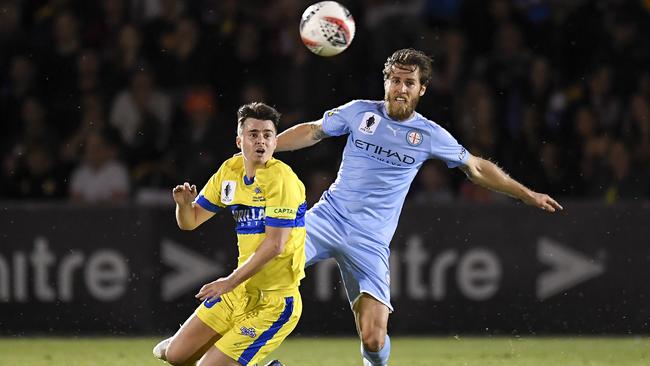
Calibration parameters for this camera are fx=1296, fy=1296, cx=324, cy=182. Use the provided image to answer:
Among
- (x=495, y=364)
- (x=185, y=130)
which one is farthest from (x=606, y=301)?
(x=185, y=130)

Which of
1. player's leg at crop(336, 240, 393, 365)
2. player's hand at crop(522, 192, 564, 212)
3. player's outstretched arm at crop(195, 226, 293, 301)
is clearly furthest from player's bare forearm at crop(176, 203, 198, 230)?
player's hand at crop(522, 192, 564, 212)

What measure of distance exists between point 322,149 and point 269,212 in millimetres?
5193

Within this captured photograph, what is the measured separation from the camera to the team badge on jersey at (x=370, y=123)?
26.8 ft

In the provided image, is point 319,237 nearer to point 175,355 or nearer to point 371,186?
point 371,186

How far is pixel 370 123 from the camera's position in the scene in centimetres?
817

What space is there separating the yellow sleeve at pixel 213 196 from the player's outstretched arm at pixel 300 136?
91cm

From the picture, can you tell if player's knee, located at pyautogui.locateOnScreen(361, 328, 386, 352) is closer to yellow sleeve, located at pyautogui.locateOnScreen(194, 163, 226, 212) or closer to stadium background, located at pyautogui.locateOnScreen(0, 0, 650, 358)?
yellow sleeve, located at pyautogui.locateOnScreen(194, 163, 226, 212)

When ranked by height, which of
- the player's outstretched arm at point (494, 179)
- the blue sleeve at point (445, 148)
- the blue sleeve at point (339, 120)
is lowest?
the player's outstretched arm at point (494, 179)

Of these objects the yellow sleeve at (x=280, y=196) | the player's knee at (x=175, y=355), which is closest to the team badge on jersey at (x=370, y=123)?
the yellow sleeve at (x=280, y=196)

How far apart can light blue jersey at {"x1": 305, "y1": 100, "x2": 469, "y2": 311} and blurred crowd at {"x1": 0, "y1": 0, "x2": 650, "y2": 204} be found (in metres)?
3.38

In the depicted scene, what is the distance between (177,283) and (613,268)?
378 cm

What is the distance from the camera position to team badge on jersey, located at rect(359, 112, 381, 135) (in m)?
8.16

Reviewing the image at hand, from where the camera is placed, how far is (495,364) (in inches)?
365

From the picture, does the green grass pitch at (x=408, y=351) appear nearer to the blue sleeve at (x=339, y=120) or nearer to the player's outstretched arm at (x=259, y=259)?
the blue sleeve at (x=339, y=120)
